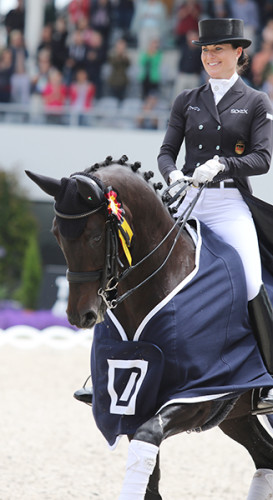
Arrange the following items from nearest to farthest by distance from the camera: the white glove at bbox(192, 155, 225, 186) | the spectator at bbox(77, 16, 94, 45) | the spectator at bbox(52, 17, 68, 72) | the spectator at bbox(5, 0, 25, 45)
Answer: the white glove at bbox(192, 155, 225, 186) → the spectator at bbox(77, 16, 94, 45) → the spectator at bbox(52, 17, 68, 72) → the spectator at bbox(5, 0, 25, 45)

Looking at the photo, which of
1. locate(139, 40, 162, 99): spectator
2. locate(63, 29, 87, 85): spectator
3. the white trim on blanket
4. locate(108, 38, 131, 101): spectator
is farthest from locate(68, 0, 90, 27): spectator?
the white trim on blanket

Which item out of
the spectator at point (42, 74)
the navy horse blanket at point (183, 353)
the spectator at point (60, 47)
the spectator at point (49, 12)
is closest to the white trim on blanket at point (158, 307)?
the navy horse blanket at point (183, 353)

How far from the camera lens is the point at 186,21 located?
16.0m

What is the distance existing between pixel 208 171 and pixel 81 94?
1154 centimetres

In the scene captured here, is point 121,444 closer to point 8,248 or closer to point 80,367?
point 80,367

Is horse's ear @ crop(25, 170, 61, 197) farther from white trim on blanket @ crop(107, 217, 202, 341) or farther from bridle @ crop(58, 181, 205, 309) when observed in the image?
white trim on blanket @ crop(107, 217, 202, 341)

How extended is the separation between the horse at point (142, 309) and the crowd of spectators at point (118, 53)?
412 inches

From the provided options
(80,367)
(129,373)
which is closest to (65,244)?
(129,373)

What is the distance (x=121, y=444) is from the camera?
691 centimetres

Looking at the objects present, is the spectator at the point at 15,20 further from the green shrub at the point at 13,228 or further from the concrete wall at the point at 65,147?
the green shrub at the point at 13,228

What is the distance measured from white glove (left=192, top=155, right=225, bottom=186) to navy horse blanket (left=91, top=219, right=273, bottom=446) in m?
0.33

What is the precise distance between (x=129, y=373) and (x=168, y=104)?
11413 mm

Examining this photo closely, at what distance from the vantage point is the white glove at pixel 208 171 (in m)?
4.06

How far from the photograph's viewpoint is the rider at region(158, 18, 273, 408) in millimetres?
4160
